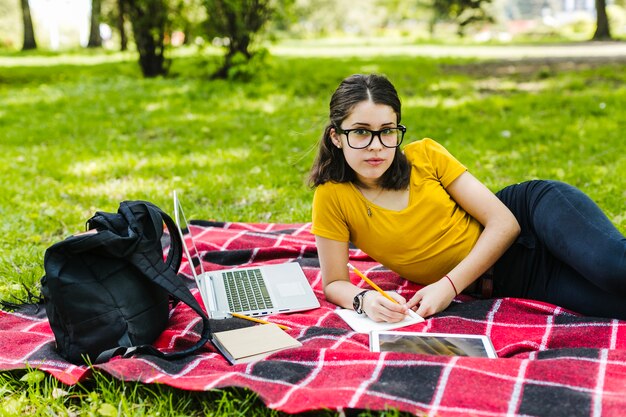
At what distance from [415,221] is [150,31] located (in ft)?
30.8

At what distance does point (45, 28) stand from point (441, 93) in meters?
43.9

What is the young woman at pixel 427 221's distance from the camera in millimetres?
2662

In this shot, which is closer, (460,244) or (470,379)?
(470,379)

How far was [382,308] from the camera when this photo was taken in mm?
2621

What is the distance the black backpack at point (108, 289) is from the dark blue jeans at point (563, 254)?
1408 mm

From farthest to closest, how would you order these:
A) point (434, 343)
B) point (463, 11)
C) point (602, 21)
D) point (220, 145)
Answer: point (463, 11) < point (602, 21) < point (220, 145) < point (434, 343)

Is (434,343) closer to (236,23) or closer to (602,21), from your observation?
(236,23)

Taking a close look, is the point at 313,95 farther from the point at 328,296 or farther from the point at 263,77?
the point at 328,296

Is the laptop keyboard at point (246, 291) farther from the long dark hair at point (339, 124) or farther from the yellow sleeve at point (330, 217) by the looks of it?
the long dark hair at point (339, 124)

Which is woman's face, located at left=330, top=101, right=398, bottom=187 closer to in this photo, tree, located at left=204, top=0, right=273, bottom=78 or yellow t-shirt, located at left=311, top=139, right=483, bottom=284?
yellow t-shirt, located at left=311, top=139, right=483, bottom=284

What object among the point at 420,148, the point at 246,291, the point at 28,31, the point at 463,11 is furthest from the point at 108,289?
the point at 463,11

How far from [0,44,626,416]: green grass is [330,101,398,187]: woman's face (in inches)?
22.2

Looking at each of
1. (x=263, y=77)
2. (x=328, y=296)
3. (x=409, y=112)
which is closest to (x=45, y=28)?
(x=263, y=77)

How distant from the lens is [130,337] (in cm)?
253
